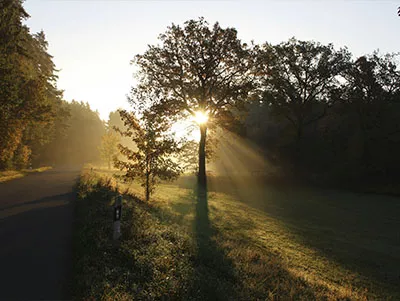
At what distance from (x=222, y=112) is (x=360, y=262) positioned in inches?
728

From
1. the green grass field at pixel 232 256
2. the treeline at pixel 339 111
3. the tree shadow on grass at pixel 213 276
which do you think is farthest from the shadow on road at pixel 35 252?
the treeline at pixel 339 111

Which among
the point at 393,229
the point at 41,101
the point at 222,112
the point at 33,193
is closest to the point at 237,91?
the point at 222,112

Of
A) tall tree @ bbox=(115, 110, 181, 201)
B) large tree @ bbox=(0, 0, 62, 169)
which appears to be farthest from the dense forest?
tall tree @ bbox=(115, 110, 181, 201)

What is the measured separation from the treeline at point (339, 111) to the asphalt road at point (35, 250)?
88.9 ft

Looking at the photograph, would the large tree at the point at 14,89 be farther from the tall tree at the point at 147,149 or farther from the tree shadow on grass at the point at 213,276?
the tree shadow on grass at the point at 213,276

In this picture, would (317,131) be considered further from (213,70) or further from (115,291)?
(115,291)

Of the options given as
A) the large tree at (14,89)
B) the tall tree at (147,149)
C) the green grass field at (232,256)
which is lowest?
the green grass field at (232,256)

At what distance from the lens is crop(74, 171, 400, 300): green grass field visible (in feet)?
17.3

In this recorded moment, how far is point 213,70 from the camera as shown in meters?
24.4

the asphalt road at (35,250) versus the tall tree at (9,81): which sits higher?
the tall tree at (9,81)

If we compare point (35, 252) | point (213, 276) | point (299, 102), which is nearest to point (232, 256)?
point (213, 276)

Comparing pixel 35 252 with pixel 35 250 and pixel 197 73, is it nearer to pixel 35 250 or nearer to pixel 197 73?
pixel 35 250

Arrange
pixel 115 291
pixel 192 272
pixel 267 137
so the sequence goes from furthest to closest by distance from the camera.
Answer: pixel 267 137, pixel 192 272, pixel 115 291

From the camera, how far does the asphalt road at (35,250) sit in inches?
192
